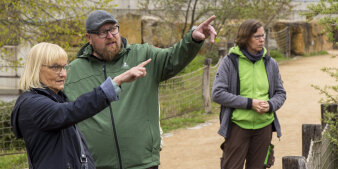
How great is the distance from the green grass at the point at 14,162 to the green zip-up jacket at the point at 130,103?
5.04 meters

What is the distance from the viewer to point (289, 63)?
2081cm

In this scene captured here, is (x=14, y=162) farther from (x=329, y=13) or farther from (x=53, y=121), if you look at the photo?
(x=53, y=121)

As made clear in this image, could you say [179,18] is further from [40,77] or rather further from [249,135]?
[40,77]

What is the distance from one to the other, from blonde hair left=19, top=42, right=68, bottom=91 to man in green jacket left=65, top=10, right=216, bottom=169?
77 centimetres

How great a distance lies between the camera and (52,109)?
9.14ft

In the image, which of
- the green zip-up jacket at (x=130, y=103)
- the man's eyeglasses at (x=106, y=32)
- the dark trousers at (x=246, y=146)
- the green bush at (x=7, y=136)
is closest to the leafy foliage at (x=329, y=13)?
the dark trousers at (x=246, y=146)

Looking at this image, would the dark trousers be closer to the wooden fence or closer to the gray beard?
the wooden fence

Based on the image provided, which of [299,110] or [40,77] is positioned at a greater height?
[40,77]

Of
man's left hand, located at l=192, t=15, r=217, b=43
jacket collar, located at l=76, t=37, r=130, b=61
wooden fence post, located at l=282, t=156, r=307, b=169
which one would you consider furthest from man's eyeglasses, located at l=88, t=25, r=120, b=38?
wooden fence post, located at l=282, t=156, r=307, b=169

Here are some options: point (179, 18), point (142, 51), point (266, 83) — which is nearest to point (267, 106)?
point (266, 83)

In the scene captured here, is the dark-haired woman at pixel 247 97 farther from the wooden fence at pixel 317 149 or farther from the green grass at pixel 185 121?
the green grass at pixel 185 121

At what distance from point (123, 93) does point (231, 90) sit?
1.48m

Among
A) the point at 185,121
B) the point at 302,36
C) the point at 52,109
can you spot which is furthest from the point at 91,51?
the point at 302,36

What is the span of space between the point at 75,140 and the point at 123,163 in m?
0.71
